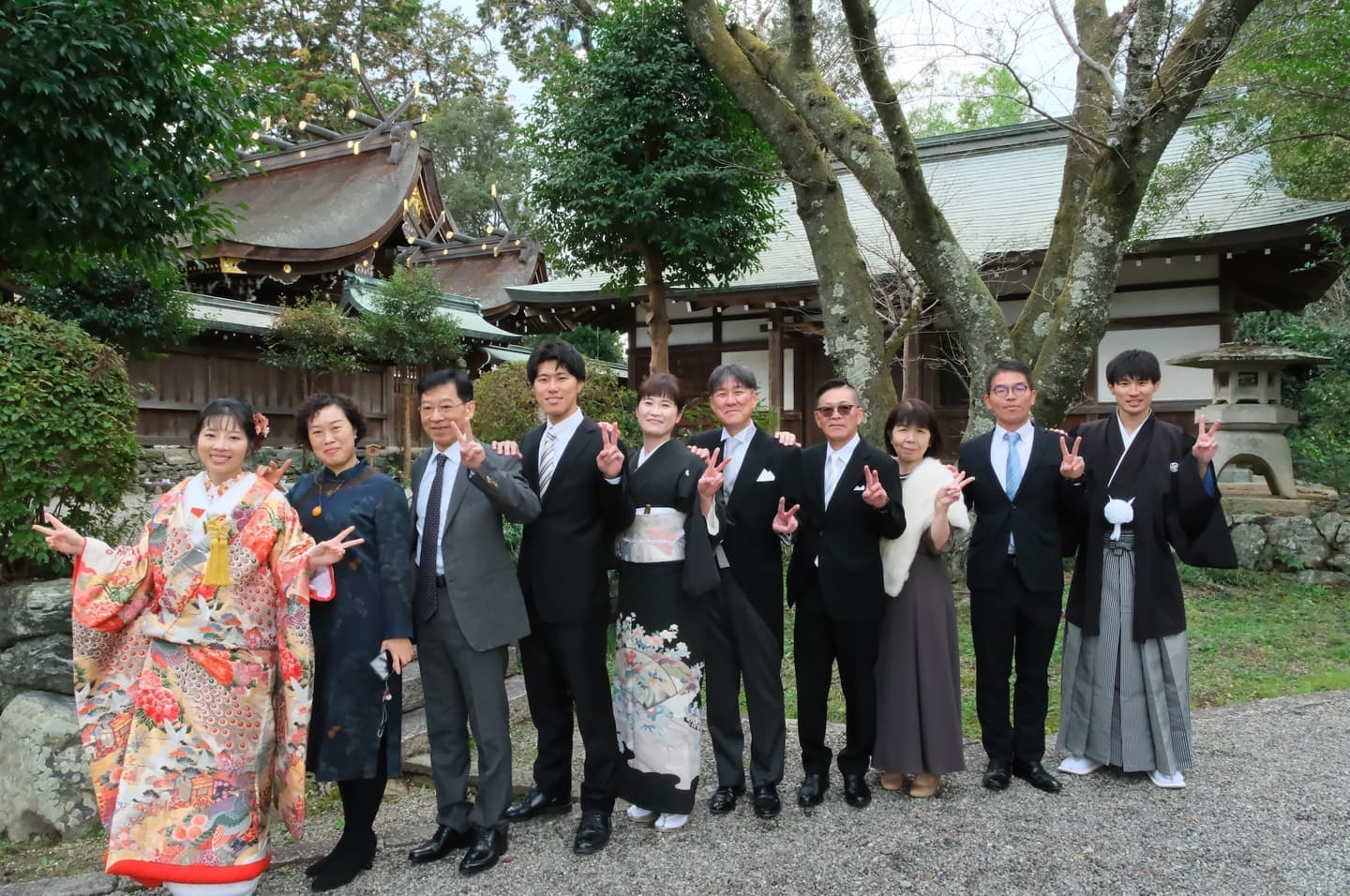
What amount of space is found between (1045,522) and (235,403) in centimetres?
330

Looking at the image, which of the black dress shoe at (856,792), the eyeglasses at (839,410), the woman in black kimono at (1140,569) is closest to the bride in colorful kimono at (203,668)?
the eyeglasses at (839,410)

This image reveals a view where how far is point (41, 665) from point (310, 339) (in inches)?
433

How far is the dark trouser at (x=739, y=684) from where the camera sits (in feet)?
11.6

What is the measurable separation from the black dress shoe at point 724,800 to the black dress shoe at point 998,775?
1097 millimetres

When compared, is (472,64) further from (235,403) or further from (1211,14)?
(235,403)

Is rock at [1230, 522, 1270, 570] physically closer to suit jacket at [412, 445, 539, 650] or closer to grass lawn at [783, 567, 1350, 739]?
grass lawn at [783, 567, 1350, 739]

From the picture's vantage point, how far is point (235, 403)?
303cm

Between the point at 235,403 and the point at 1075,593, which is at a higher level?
the point at 235,403

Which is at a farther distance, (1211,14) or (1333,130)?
(1333,130)

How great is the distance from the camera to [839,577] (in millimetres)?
3457

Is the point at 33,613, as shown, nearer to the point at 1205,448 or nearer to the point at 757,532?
the point at 757,532

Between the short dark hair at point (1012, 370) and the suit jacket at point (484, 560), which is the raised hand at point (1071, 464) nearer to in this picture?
the short dark hair at point (1012, 370)

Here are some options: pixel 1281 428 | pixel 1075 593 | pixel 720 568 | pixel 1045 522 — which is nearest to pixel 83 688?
pixel 720 568

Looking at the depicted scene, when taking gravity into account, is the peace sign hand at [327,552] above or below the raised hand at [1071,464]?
below
